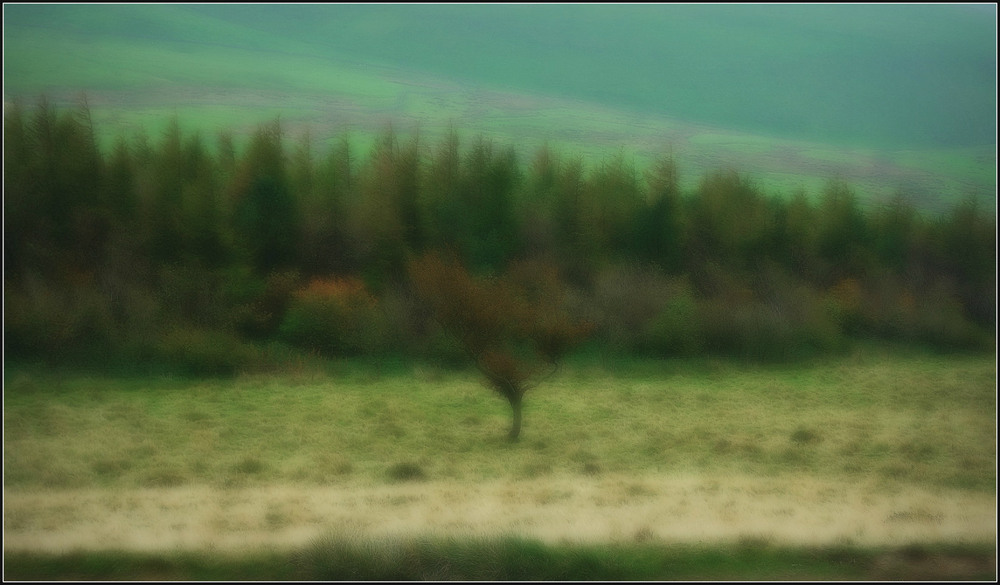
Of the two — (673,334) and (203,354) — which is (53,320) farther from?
(673,334)

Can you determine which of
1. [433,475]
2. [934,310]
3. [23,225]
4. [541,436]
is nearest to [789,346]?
[934,310]

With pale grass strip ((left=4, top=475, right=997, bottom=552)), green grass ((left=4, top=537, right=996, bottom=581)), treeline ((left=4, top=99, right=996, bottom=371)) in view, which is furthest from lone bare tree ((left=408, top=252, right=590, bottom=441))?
treeline ((left=4, top=99, right=996, bottom=371))

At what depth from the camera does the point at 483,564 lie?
796 cm

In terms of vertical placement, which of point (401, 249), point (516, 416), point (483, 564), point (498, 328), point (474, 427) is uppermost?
point (401, 249)

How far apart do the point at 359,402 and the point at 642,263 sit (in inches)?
750

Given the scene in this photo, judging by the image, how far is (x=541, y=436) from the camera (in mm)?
17844

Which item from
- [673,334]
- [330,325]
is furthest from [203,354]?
[673,334]

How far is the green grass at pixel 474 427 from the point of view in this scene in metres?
14.6

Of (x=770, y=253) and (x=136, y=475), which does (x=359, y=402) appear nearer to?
(x=136, y=475)

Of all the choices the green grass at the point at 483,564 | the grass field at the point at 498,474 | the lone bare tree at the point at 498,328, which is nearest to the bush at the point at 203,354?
the grass field at the point at 498,474

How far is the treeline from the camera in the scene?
28.3 m

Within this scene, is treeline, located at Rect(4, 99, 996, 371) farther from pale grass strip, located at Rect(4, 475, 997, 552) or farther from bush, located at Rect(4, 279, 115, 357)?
pale grass strip, located at Rect(4, 475, 997, 552)

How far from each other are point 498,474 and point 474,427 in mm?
4498

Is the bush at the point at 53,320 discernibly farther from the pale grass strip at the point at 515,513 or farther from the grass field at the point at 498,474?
the pale grass strip at the point at 515,513
